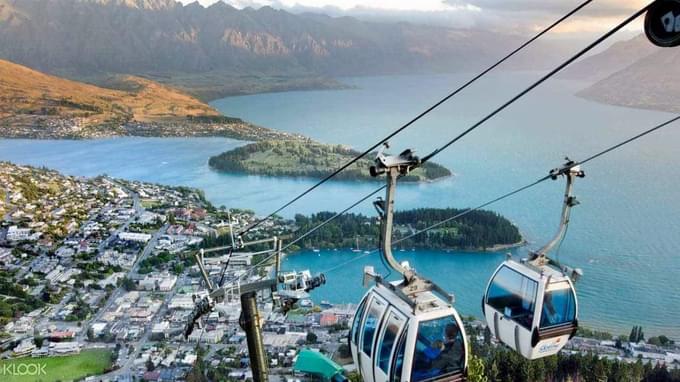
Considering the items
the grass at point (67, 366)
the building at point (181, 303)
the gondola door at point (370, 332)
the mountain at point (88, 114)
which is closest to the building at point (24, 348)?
the grass at point (67, 366)

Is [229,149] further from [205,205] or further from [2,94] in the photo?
[2,94]

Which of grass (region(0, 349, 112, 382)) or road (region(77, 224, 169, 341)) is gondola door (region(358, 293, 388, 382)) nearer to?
grass (region(0, 349, 112, 382))

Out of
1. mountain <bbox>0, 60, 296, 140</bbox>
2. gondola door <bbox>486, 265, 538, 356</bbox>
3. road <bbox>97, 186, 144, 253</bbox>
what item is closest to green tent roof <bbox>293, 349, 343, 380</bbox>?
gondola door <bbox>486, 265, 538, 356</bbox>

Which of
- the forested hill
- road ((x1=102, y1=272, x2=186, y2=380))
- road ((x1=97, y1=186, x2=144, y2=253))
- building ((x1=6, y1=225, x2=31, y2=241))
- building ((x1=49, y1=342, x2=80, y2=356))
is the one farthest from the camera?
building ((x1=6, y1=225, x2=31, y2=241))

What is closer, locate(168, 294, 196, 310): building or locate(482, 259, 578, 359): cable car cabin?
locate(482, 259, 578, 359): cable car cabin

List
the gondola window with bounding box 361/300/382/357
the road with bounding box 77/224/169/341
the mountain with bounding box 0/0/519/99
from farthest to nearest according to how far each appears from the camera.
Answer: the mountain with bounding box 0/0/519/99 < the road with bounding box 77/224/169/341 < the gondola window with bounding box 361/300/382/357
